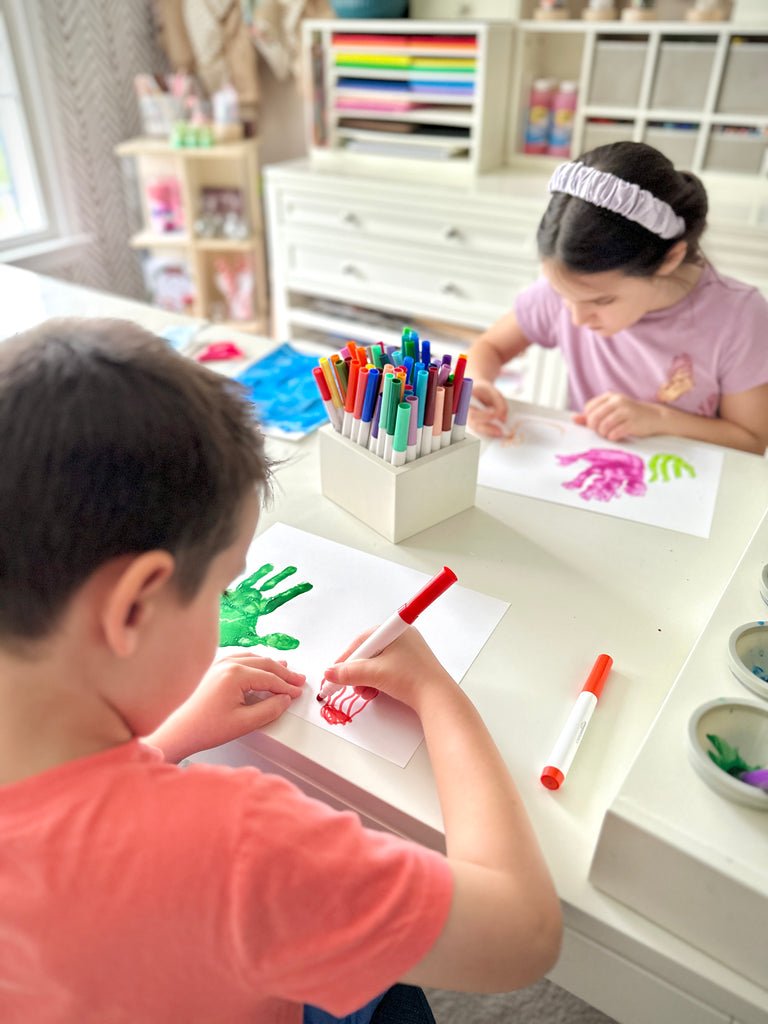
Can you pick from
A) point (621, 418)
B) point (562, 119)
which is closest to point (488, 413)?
point (621, 418)

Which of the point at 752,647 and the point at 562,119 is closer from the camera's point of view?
the point at 752,647

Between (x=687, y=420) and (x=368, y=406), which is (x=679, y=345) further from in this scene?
(x=368, y=406)

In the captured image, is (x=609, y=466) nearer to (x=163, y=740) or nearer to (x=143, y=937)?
(x=163, y=740)

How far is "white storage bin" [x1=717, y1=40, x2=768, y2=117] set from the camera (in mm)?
1725

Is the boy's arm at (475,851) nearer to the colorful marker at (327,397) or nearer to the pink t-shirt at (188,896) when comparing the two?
the pink t-shirt at (188,896)

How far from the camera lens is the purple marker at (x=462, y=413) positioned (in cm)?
80

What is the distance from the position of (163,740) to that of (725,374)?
98cm

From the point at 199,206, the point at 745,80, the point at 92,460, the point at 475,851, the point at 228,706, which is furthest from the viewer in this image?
the point at 199,206

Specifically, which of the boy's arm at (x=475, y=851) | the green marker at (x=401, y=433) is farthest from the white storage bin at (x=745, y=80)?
the boy's arm at (x=475, y=851)

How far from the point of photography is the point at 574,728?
0.58 m

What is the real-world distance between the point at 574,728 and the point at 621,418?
554 mm

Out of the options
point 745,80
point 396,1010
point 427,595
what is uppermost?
point 745,80

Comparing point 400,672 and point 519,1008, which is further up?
point 400,672

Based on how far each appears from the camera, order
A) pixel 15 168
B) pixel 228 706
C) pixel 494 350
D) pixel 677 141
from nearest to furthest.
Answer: pixel 228 706 → pixel 494 350 → pixel 677 141 → pixel 15 168
